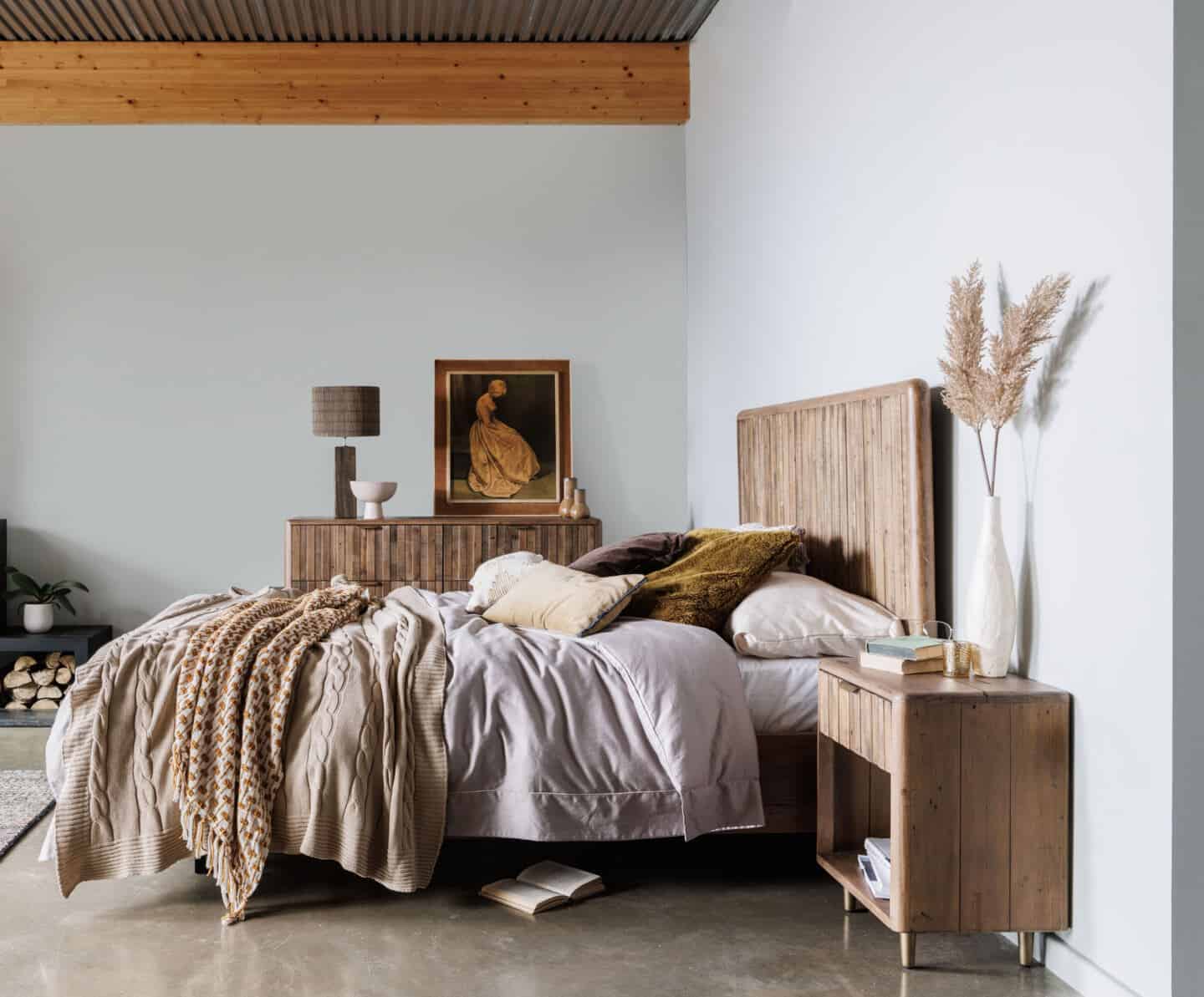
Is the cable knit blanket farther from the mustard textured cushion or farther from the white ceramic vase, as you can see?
the white ceramic vase

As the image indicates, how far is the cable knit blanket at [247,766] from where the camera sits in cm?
292

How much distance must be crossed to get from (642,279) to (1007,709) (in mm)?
4249

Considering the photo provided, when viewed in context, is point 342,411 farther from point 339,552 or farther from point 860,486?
point 860,486

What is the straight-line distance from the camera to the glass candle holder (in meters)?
2.72

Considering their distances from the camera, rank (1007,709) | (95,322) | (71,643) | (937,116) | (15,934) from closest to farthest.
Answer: (1007,709) → (15,934) → (937,116) → (71,643) → (95,322)

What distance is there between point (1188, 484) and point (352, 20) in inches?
198

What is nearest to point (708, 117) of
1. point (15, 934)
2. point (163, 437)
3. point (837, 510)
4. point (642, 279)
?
point (642, 279)

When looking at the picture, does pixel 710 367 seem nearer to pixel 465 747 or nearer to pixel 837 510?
pixel 837 510

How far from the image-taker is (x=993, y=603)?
2.70 meters

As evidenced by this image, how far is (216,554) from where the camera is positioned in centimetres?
625

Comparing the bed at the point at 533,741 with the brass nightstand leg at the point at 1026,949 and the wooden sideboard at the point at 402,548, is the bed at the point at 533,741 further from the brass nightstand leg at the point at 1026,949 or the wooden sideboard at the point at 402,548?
the wooden sideboard at the point at 402,548

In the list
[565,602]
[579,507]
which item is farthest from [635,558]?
[579,507]

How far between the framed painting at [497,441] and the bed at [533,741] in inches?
114

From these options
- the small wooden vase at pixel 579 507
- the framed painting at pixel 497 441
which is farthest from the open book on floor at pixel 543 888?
the framed painting at pixel 497 441
